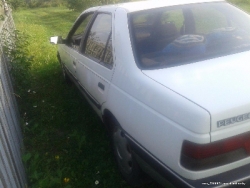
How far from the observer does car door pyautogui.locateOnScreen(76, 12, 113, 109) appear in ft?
10.5

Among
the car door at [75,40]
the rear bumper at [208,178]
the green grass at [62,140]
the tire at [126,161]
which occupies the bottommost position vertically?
the green grass at [62,140]

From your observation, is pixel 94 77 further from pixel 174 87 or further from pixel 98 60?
pixel 174 87

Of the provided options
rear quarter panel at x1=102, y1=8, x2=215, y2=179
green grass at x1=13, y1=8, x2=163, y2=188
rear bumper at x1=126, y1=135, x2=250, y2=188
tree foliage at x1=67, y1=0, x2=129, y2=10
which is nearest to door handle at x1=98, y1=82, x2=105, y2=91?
rear quarter panel at x1=102, y1=8, x2=215, y2=179

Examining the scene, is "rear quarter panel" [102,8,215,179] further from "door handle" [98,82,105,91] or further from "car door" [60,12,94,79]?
"car door" [60,12,94,79]

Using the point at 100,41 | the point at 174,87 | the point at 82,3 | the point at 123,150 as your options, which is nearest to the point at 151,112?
the point at 174,87

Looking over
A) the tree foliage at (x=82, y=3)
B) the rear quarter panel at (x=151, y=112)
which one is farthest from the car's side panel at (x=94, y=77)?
the tree foliage at (x=82, y=3)

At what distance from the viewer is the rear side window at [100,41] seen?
3.27 m

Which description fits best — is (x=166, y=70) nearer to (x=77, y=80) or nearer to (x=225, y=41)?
(x=225, y=41)

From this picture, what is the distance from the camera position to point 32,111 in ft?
17.1

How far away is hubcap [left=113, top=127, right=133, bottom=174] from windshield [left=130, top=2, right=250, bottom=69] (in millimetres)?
820

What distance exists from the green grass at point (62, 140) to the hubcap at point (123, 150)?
28 centimetres

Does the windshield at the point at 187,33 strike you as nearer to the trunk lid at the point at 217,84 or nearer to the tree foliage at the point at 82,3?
the trunk lid at the point at 217,84

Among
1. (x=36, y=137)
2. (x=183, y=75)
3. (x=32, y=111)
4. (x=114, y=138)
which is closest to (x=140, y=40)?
(x=183, y=75)

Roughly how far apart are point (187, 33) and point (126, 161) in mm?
1457
